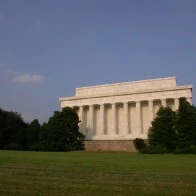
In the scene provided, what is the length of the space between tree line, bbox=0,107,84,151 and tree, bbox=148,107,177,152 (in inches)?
656

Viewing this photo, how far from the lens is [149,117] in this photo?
76.1 metres

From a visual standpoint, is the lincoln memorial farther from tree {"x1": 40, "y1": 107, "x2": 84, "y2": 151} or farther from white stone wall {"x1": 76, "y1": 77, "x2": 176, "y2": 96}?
tree {"x1": 40, "y1": 107, "x2": 84, "y2": 151}

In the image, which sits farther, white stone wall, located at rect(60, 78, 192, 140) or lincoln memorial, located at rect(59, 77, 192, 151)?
white stone wall, located at rect(60, 78, 192, 140)

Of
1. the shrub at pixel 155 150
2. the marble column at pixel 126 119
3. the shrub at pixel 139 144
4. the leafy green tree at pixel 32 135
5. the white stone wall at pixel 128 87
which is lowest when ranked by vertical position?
the shrub at pixel 155 150

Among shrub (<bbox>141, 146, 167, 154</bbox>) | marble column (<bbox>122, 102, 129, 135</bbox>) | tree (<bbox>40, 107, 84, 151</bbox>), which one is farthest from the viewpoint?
marble column (<bbox>122, 102, 129, 135</bbox>)

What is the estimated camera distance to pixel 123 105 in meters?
79.2

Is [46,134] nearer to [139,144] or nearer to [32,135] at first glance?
[32,135]

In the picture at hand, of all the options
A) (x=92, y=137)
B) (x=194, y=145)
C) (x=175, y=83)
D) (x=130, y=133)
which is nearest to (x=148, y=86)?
(x=175, y=83)

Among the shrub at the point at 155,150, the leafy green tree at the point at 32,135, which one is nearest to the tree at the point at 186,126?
the shrub at the point at 155,150

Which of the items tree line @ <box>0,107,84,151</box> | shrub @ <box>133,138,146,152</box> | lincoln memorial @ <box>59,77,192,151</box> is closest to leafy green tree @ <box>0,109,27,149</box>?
tree line @ <box>0,107,84,151</box>

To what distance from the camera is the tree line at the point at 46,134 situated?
60969 mm

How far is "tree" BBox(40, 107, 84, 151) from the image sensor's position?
60359 mm

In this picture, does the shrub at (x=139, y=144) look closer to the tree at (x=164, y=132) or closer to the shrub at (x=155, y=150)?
the tree at (x=164, y=132)

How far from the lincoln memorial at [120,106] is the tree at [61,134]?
7667mm
